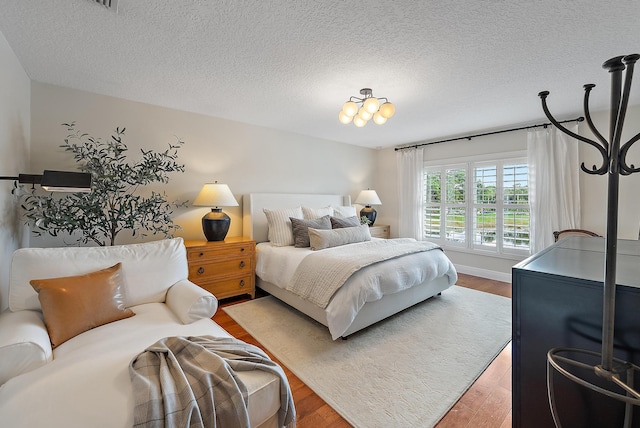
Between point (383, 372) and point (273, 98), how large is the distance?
287 cm

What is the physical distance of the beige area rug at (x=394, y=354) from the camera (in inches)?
65.1

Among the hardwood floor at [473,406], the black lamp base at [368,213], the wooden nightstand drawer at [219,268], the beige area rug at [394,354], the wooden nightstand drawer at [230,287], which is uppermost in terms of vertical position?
the black lamp base at [368,213]

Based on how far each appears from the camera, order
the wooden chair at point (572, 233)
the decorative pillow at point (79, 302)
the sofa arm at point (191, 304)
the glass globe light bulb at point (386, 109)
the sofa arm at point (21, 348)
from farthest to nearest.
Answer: the wooden chair at point (572, 233), the glass globe light bulb at point (386, 109), the sofa arm at point (191, 304), the decorative pillow at point (79, 302), the sofa arm at point (21, 348)

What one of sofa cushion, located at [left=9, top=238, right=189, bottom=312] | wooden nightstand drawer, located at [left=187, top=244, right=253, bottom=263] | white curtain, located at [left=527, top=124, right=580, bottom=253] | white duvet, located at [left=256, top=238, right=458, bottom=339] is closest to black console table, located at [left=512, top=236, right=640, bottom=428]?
white duvet, located at [left=256, top=238, right=458, bottom=339]

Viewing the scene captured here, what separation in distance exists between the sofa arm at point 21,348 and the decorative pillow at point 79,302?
0.25 feet

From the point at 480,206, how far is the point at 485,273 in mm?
1111

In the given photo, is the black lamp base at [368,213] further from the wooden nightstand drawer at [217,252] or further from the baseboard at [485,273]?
the wooden nightstand drawer at [217,252]

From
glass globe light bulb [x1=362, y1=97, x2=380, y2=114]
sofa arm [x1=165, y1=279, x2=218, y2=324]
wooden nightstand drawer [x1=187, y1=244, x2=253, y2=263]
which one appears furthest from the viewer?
wooden nightstand drawer [x1=187, y1=244, x2=253, y2=263]

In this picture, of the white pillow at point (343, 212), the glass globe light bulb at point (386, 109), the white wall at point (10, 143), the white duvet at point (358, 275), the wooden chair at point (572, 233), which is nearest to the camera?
the white wall at point (10, 143)

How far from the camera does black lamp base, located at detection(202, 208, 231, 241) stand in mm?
3262

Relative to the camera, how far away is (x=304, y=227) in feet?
11.4

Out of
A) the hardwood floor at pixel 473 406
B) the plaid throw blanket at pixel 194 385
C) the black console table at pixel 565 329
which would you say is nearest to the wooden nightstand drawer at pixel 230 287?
the hardwood floor at pixel 473 406

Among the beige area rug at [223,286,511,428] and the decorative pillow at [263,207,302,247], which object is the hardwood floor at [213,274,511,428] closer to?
the beige area rug at [223,286,511,428]

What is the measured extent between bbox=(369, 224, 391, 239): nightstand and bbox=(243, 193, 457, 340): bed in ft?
6.08
